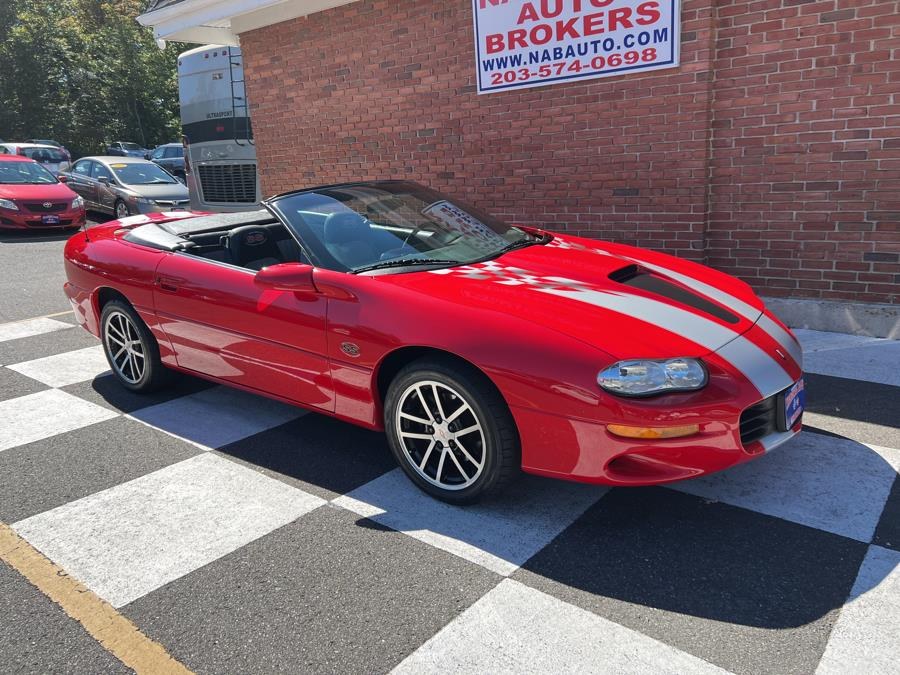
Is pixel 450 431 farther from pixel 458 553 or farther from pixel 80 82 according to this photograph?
pixel 80 82

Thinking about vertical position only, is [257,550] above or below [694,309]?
below

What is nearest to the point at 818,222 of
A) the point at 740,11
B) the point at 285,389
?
the point at 740,11

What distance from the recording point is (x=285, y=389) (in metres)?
3.93

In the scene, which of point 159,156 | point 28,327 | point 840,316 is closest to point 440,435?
point 840,316

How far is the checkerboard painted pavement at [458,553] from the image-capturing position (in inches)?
95.1

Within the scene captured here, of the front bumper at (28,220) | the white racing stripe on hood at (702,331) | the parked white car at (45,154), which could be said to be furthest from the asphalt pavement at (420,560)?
the parked white car at (45,154)

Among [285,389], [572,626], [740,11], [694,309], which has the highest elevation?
[740,11]

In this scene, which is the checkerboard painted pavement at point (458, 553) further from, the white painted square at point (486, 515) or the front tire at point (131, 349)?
the front tire at point (131, 349)

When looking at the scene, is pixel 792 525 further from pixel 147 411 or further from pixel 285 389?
pixel 147 411

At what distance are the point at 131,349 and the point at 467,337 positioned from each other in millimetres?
2865

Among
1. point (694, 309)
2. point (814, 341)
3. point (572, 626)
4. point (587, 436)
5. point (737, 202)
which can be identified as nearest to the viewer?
Result: point (572, 626)

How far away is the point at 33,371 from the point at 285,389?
2.92m

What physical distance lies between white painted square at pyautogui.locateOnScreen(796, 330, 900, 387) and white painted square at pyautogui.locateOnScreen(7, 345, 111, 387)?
17.1ft

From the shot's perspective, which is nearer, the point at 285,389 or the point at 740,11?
the point at 285,389
